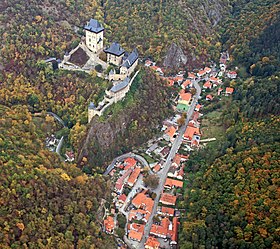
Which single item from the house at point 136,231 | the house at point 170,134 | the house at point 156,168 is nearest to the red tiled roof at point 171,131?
the house at point 170,134

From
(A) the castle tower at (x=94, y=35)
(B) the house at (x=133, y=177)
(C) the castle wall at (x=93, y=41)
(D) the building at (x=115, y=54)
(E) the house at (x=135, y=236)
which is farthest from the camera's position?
(C) the castle wall at (x=93, y=41)

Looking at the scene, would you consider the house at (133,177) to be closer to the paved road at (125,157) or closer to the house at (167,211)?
the paved road at (125,157)

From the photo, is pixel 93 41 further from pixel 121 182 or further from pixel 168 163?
pixel 121 182

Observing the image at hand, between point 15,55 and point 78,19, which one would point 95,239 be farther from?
point 78,19

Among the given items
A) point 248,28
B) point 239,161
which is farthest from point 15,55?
point 248,28

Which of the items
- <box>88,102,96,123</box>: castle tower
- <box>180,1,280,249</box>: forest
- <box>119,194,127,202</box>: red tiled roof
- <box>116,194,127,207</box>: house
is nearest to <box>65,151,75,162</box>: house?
<box>88,102,96,123</box>: castle tower

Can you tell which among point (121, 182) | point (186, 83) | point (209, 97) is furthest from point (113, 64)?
point (121, 182)

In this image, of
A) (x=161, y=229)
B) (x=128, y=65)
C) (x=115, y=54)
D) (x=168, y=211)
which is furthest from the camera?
(x=115, y=54)
